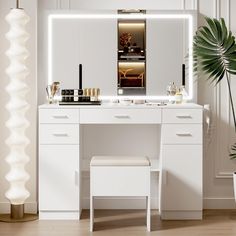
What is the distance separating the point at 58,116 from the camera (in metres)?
4.75

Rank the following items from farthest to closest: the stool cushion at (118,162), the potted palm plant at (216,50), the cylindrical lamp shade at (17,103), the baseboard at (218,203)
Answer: the baseboard at (218,203) < the potted palm plant at (216,50) < the cylindrical lamp shade at (17,103) < the stool cushion at (118,162)

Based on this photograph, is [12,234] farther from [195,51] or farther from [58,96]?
[195,51]

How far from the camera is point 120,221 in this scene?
477cm

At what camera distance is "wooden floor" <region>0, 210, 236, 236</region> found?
436 centimetres

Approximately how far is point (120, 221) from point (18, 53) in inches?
61.2

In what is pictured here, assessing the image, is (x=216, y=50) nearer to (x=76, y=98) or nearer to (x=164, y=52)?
(x=164, y=52)

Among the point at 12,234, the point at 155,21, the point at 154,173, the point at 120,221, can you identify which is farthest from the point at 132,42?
the point at 12,234

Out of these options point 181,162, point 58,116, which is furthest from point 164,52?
point 58,116

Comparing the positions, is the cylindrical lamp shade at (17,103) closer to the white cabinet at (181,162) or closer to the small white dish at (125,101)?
the small white dish at (125,101)

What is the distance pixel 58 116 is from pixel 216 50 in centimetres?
141

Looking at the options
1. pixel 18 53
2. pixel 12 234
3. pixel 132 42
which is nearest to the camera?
pixel 12 234

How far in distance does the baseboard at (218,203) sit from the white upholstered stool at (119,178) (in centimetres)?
96

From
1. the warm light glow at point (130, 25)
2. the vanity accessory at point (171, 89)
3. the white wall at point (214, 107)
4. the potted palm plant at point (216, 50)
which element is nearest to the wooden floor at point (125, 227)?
the white wall at point (214, 107)

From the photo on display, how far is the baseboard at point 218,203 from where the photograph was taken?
526 centimetres
